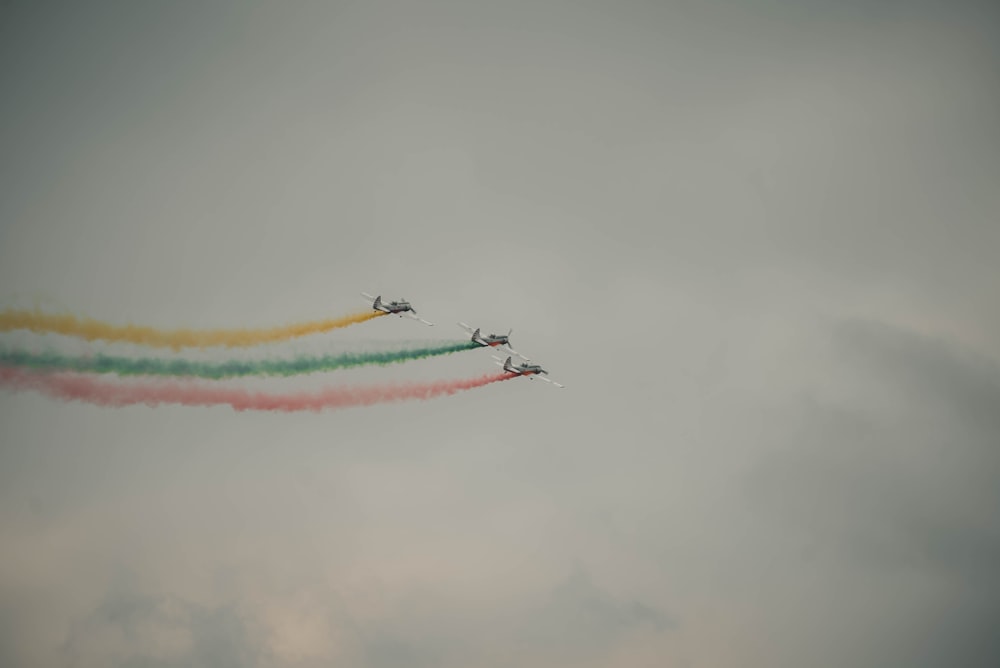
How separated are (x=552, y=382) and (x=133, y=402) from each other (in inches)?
1644

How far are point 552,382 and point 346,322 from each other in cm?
2212

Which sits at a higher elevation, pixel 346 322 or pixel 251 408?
pixel 346 322

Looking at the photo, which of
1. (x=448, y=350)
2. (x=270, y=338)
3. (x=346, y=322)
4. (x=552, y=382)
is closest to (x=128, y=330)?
(x=270, y=338)

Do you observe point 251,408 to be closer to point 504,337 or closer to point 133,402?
point 133,402

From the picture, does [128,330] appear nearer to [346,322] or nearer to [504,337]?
[346,322]

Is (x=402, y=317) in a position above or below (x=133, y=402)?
above

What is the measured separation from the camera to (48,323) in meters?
115

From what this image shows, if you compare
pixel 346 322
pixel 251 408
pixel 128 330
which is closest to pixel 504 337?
pixel 346 322

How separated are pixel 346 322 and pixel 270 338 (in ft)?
27.0

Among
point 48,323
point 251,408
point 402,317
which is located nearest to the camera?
point 48,323

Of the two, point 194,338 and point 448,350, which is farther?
point 448,350

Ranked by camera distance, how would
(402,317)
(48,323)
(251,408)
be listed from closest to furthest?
(48,323), (251,408), (402,317)

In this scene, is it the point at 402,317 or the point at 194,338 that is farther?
the point at 402,317

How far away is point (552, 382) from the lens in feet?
450
